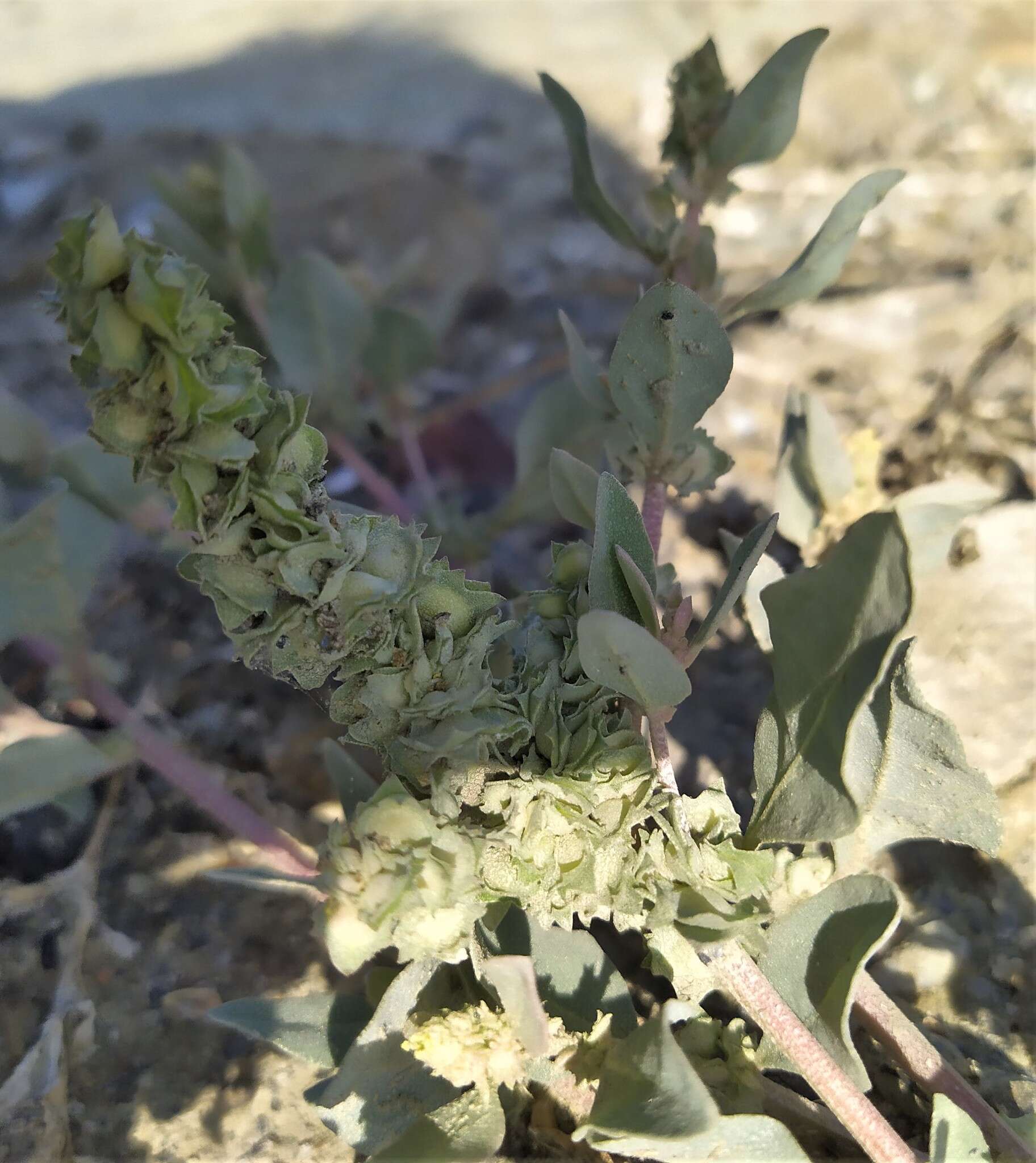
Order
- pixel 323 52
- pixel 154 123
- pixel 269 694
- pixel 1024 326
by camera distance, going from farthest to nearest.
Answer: pixel 323 52 < pixel 154 123 < pixel 1024 326 < pixel 269 694

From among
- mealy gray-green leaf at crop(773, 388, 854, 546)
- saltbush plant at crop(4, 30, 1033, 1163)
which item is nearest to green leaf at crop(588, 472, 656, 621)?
saltbush plant at crop(4, 30, 1033, 1163)

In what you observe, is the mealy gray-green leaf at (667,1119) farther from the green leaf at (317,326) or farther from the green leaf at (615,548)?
the green leaf at (317,326)

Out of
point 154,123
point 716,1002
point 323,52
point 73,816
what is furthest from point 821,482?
point 323,52

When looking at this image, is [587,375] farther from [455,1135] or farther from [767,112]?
[455,1135]

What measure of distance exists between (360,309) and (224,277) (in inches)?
8.9

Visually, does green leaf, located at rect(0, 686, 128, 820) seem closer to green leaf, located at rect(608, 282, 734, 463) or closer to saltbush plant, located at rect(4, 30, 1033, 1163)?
saltbush plant, located at rect(4, 30, 1033, 1163)

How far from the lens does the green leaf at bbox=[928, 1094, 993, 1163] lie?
83 cm

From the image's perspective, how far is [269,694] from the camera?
1491 mm

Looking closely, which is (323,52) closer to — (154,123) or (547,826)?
(154,123)

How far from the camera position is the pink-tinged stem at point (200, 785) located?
3.84 ft

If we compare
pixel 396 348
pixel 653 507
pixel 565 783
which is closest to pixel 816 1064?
pixel 565 783

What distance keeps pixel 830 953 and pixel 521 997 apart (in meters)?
0.29

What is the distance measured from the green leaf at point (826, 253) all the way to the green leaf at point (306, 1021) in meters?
0.86

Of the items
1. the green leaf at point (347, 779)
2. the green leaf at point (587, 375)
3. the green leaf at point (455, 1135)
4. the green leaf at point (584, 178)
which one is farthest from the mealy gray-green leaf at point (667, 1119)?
the green leaf at point (584, 178)
